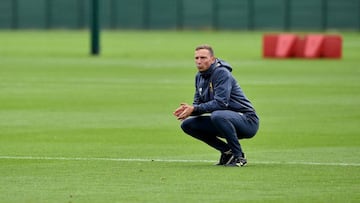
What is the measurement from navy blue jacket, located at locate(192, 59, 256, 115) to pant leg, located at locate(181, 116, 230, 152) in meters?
0.23

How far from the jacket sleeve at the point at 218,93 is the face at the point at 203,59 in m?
0.16

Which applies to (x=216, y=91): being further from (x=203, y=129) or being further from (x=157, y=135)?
(x=157, y=135)

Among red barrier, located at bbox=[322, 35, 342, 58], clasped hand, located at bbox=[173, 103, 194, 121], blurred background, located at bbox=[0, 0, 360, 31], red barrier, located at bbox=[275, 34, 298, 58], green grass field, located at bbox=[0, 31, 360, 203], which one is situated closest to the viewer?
green grass field, located at bbox=[0, 31, 360, 203]

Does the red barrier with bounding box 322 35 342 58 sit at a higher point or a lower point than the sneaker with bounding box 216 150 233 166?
lower

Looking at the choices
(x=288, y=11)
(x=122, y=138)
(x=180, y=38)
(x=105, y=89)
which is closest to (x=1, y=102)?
(x=105, y=89)

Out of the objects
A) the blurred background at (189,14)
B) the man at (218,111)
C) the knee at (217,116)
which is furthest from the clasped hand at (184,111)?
the blurred background at (189,14)

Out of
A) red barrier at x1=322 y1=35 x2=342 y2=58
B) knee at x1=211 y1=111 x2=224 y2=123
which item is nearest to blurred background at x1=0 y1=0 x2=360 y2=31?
red barrier at x1=322 y1=35 x2=342 y2=58

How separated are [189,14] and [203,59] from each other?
60.4m

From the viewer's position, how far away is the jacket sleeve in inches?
584

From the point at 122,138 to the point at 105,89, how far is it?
11.3 meters

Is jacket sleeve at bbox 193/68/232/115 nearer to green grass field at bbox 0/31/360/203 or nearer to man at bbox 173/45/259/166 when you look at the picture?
man at bbox 173/45/259/166

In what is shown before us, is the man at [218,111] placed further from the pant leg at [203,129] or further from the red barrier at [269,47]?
the red barrier at [269,47]

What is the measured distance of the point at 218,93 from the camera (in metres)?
14.9

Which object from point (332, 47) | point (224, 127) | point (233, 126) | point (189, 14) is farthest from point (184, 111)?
point (189, 14)
